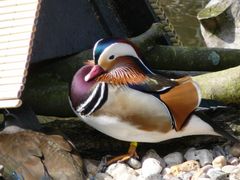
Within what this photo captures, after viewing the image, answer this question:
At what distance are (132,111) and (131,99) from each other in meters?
0.06

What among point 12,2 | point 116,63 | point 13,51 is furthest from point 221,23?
Result: point 13,51

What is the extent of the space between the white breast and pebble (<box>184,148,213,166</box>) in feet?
0.35

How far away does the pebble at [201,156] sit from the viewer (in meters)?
3.71

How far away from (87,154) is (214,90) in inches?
29.6

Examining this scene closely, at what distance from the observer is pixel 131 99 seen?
3.59 m

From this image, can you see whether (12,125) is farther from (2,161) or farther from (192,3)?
(192,3)

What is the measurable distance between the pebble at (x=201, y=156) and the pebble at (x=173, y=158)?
32mm

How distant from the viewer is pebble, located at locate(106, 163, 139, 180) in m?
3.64

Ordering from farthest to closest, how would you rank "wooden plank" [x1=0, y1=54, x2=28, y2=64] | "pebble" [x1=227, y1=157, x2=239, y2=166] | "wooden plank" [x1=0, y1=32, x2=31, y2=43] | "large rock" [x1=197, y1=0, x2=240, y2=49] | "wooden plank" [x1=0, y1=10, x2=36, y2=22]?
1. "large rock" [x1=197, y1=0, x2=240, y2=49]
2. "wooden plank" [x1=0, y1=10, x2=36, y2=22]
3. "wooden plank" [x1=0, y1=32, x2=31, y2=43]
4. "wooden plank" [x1=0, y1=54, x2=28, y2=64]
5. "pebble" [x1=227, y1=157, x2=239, y2=166]

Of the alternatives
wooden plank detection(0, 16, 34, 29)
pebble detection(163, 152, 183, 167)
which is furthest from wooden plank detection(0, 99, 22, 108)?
pebble detection(163, 152, 183, 167)

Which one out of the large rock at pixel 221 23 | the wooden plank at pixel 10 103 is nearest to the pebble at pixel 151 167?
the wooden plank at pixel 10 103

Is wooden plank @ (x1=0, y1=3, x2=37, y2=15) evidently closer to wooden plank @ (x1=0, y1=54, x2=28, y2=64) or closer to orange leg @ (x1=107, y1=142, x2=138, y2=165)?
wooden plank @ (x1=0, y1=54, x2=28, y2=64)

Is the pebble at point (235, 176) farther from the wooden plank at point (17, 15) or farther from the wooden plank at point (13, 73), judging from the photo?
the wooden plank at point (17, 15)

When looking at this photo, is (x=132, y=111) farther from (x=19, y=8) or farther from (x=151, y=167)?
(x=19, y=8)
